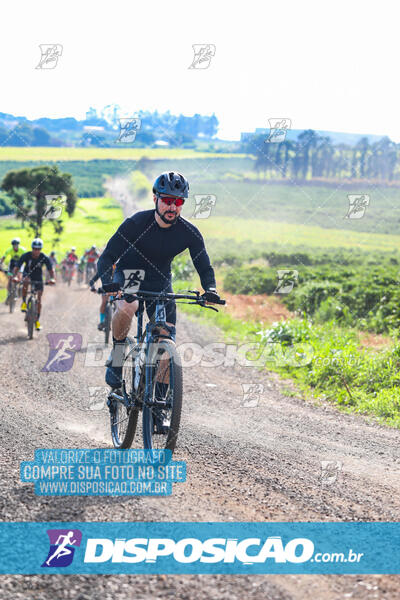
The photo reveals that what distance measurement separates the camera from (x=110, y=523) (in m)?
4.71

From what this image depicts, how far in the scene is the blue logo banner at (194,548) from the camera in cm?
416

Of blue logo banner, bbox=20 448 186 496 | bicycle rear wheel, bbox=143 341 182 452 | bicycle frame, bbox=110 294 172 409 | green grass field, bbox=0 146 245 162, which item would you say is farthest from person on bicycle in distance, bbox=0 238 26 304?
green grass field, bbox=0 146 245 162

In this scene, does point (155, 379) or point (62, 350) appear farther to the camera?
point (62, 350)

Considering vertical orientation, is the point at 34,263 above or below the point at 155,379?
above

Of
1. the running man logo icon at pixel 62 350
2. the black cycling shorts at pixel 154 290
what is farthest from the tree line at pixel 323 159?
the black cycling shorts at pixel 154 290

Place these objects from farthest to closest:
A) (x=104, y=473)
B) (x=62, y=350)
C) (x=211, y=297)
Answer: (x=62, y=350) < (x=211, y=297) < (x=104, y=473)

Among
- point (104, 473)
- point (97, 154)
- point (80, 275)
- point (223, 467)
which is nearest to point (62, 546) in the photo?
point (104, 473)

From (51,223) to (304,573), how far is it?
231ft

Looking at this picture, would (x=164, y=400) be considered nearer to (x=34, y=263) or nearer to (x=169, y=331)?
(x=169, y=331)

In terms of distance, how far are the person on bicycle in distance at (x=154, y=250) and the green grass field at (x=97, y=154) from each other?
7056 centimetres

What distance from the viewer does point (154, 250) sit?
6523 millimetres

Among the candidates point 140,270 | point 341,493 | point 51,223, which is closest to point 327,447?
point 341,493

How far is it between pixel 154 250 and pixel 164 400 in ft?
5.12

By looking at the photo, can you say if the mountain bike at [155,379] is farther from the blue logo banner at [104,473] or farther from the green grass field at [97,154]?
the green grass field at [97,154]
